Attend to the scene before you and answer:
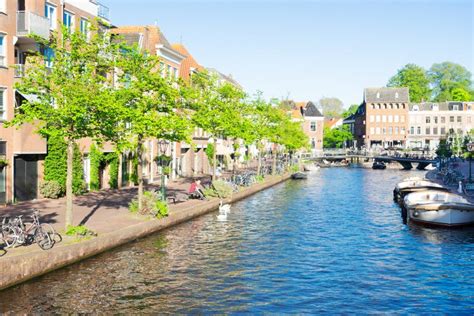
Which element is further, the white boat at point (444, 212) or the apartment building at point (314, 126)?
the apartment building at point (314, 126)

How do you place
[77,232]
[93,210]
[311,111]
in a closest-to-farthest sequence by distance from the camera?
[77,232], [93,210], [311,111]

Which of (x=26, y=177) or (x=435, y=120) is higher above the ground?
(x=435, y=120)

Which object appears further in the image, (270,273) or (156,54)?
(156,54)

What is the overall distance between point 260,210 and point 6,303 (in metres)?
24.4

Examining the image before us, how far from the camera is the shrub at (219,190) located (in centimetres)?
4103

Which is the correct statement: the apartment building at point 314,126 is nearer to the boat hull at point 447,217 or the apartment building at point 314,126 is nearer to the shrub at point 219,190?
the shrub at point 219,190

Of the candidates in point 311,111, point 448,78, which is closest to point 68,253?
point 311,111

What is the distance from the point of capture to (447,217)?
3178cm

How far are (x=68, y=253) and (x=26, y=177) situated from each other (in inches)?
662

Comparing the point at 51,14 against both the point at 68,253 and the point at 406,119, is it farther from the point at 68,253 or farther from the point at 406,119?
the point at 406,119

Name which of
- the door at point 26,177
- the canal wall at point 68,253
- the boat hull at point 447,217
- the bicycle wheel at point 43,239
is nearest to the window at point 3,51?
the door at point 26,177

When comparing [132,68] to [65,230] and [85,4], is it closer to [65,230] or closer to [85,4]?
[65,230]

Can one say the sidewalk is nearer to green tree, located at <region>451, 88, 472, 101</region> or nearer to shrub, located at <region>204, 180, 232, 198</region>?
shrub, located at <region>204, 180, 232, 198</region>

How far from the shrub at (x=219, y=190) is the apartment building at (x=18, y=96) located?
11752 mm
